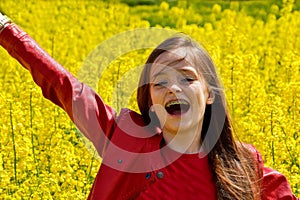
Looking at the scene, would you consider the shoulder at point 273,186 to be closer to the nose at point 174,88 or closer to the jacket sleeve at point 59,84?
the nose at point 174,88

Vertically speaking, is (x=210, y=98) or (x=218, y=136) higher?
(x=210, y=98)

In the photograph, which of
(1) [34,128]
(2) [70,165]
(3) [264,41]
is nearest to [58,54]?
(3) [264,41]

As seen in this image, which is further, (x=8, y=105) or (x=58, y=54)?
A: (x=58, y=54)

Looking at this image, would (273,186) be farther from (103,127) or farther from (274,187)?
(103,127)

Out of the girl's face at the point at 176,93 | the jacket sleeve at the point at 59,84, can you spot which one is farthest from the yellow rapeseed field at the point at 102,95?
the jacket sleeve at the point at 59,84

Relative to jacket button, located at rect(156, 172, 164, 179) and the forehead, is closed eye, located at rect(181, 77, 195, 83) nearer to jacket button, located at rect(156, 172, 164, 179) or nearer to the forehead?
the forehead

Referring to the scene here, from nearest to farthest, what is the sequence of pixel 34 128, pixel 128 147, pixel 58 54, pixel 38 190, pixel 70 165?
pixel 128 147 → pixel 38 190 → pixel 70 165 → pixel 34 128 → pixel 58 54

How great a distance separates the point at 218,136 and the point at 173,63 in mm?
351

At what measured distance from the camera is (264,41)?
372 inches

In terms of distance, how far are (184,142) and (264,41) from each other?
238 inches

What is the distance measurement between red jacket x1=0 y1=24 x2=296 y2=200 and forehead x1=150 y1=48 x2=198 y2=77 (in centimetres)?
19

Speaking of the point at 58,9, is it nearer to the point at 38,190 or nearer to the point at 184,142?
the point at 38,190

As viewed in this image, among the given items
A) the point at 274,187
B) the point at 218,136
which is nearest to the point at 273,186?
the point at 274,187

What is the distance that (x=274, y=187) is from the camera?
3.63 m
